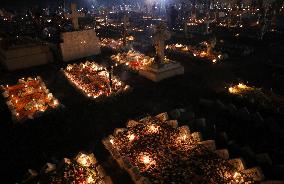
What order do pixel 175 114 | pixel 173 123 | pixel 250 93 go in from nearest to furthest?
pixel 173 123 < pixel 175 114 < pixel 250 93

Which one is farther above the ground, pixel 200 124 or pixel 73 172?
pixel 200 124

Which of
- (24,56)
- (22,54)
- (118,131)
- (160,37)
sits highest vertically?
(160,37)

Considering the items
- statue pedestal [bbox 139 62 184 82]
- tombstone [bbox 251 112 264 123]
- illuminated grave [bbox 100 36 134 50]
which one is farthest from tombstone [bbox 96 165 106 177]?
illuminated grave [bbox 100 36 134 50]

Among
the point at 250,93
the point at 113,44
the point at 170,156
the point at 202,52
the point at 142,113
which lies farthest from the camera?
the point at 113,44

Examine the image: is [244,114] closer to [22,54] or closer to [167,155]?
[167,155]

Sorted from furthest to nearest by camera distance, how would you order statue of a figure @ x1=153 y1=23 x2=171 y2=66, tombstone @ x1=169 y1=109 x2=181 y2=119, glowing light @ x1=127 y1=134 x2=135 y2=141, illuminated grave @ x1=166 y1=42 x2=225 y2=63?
1. illuminated grave @ x1=166 y1=42 x2=225 y2=63
2. statue of a figure @ x1=153 y1=23 x2=171 y2=66
3. tombstone @ x1=169 y1=109 x2=181 y2=119
4. glowing light @ x1=127 y1=134 x2=135 y2=141

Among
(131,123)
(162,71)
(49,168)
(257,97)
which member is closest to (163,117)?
(131,123)

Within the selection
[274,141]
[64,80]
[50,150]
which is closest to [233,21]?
[64,80]

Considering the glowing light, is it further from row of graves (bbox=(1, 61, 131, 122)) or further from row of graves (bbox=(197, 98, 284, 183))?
row of graves (bbox=(1, 61, 131, 122))
